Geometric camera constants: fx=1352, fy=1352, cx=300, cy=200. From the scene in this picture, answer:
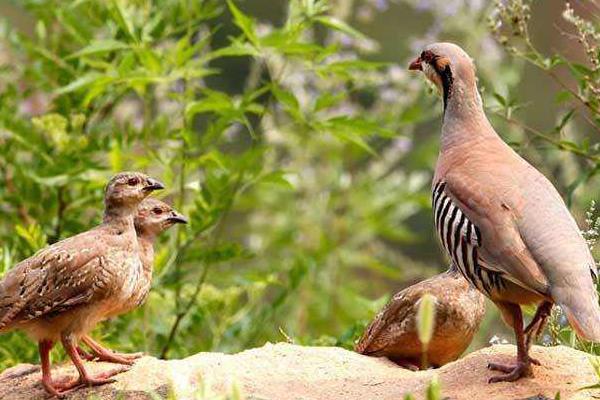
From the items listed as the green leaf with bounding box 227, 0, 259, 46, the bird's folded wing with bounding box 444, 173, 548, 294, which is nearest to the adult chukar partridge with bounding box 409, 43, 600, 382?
the bird's folded wing with bounding box 444, 173, 548, 294

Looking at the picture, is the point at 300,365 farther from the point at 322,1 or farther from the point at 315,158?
the point at 315,158

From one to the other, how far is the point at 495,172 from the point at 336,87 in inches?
219

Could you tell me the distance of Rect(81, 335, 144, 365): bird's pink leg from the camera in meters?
→ 6.19

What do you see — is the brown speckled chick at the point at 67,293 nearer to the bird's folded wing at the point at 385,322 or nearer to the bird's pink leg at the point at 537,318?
the bird's folded wing at the point at 385,322

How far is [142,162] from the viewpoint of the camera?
7746mm

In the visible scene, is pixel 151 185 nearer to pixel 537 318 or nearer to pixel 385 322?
pixel 385 322

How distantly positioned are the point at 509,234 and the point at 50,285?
6.69 ft

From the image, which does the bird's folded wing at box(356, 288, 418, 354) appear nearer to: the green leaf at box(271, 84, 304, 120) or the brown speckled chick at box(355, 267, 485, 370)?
the brown speckled chick at box(355, 267, 485, 370)

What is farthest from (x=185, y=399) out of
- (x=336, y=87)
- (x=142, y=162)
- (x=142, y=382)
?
(x=336, y=87)

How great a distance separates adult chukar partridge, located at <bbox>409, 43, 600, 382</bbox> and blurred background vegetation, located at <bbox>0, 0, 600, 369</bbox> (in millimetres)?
476

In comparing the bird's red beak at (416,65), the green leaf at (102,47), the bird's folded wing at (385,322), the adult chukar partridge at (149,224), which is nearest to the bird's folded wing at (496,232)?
the bird's red beak at (416,65)

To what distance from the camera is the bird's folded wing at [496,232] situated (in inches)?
199

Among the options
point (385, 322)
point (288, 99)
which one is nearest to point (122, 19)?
point (288, 99)

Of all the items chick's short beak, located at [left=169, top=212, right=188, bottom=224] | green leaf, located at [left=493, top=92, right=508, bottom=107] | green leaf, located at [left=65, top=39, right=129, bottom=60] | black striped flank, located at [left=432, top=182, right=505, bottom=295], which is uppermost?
green leaf, located at [left=493, top=92, right=508, bottom=107]
